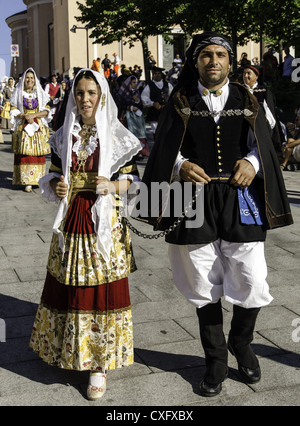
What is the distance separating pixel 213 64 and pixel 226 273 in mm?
1168

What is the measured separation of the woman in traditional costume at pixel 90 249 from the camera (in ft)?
12.0

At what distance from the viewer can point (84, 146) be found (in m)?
3.78

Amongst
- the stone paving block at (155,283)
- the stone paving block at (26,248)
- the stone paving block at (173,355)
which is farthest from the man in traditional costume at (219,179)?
the stone paving block at (26,248)

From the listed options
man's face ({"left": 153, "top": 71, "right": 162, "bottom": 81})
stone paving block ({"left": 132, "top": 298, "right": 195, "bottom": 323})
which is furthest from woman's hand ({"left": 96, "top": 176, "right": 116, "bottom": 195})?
man's face ({"left": 153, "top": 71, "right": 162, "bottom": 81})

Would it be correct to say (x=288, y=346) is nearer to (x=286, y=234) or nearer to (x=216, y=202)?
(x=216, y=202)

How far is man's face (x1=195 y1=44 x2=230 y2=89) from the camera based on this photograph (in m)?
3.46

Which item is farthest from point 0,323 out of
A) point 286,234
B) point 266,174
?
point 286,234

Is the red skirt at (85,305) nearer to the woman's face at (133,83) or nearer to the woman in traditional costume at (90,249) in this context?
the woman in traditional costume at (90,249)

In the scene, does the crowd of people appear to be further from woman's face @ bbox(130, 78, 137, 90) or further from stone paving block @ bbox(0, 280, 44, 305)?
woman's face @ bbox(130, 78, 137, 90)

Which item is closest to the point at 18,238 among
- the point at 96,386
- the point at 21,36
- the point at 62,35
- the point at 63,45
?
the point at 96,386

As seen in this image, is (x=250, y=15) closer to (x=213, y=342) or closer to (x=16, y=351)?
(x=16, y=351)

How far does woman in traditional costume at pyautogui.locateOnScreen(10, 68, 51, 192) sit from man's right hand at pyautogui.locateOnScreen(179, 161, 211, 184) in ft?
22.1

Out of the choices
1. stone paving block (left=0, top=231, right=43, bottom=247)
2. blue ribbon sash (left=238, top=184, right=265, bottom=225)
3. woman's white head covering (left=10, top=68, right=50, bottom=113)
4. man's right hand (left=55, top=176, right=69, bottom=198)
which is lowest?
stone paving block (left=0, top=231, right=43, bottom=247)

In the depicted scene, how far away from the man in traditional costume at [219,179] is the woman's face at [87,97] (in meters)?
0.43
